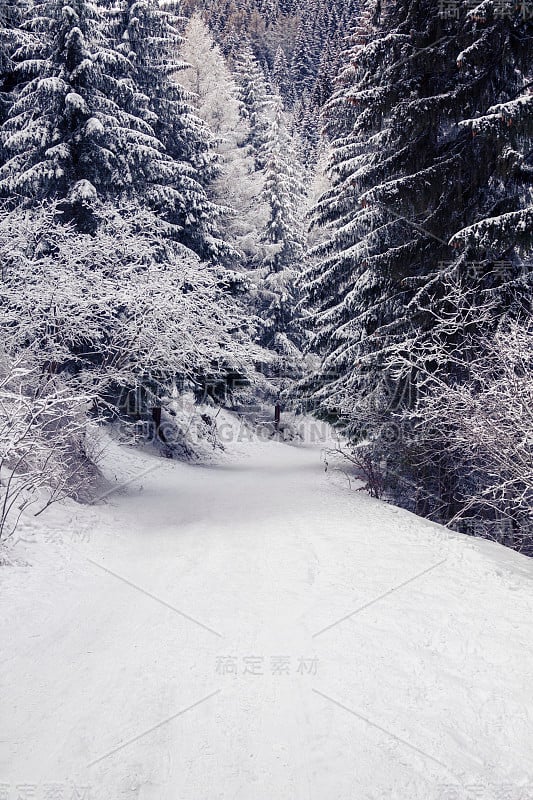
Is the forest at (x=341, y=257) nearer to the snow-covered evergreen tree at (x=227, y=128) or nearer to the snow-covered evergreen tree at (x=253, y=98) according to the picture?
the snow-covered evergreen tree at (x=227, y=128)

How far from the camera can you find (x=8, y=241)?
32.2 feet

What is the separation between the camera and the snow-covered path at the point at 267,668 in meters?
3.02

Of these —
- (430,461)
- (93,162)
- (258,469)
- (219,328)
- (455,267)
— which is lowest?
(258,469)

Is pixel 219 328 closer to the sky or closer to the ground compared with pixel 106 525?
closer to the sky

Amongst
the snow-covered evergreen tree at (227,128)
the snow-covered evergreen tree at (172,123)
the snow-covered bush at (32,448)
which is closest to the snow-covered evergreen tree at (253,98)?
the snow-covered evergreen tree at (227,128)

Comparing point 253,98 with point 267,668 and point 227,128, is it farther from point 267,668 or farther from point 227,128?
point 267,668

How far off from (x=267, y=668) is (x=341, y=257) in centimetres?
1142

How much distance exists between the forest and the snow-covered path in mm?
1423

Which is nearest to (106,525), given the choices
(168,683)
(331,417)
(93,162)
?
(168,683)

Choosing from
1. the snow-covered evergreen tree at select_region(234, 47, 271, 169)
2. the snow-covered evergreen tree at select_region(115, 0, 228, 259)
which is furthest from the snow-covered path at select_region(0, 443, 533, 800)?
the snow-covered evergreen tree at select_region(234, 47, 271, 169)

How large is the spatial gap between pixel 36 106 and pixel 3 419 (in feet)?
36.3

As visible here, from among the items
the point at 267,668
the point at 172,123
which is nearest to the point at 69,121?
the point at 172,123

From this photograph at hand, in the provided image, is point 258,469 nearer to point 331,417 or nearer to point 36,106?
point 331,417

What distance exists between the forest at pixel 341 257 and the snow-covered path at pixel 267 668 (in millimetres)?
1423
